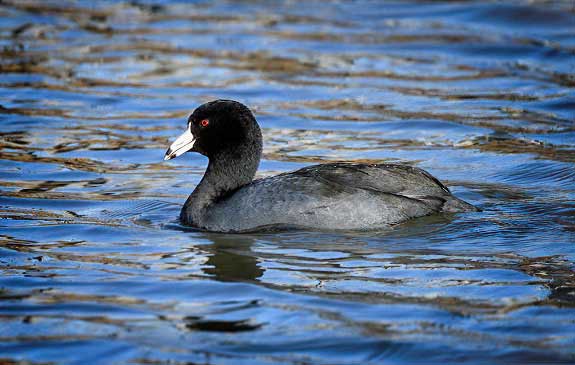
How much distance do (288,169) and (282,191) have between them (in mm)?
2572

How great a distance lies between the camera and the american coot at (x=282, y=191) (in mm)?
9016

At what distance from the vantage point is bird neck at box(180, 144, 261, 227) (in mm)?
9484

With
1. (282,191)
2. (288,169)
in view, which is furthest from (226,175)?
(288,169)

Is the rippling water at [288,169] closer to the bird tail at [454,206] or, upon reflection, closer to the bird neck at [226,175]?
the bird tail at [454,206]

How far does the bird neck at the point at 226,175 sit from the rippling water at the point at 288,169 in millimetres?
321

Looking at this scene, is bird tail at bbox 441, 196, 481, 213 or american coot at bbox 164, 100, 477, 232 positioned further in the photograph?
bird tail at bbox 441, 196, 481, 213

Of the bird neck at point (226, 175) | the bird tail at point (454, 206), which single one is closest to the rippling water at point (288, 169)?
the bird tail at point (454, 206)

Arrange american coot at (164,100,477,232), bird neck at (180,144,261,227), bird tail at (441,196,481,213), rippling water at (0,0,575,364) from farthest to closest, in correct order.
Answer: bird neck at (180,144,261,227)
bird tail at (441,196,481,213)
american coot at (164,100,477,232)
rippling water at (0,0,575,364)

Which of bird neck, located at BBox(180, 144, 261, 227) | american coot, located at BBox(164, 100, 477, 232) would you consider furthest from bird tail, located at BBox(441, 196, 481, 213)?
bird neck, located at BBox(180, 144, 261, 227)

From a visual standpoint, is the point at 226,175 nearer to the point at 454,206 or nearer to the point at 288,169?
the point at 454,206

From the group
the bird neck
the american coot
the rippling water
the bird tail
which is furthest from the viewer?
the bird neck

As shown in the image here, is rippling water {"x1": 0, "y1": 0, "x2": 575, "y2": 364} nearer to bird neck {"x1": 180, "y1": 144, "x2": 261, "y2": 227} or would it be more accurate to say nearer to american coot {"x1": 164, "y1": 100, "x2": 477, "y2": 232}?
american coot {"x1": 164, "y1": 100, "x2": 477, "y2": 232}

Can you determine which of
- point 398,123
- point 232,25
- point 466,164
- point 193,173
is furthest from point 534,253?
point 232,25

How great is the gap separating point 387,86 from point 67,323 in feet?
30.6
